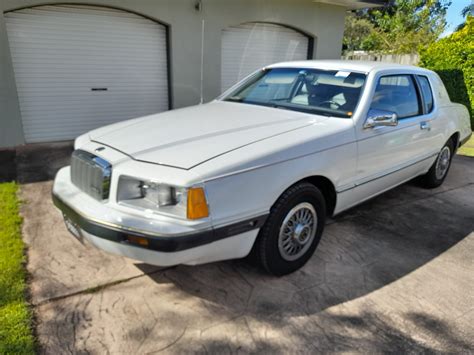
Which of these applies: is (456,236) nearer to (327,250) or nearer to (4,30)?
(327,250)

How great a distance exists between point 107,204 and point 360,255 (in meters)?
2.32

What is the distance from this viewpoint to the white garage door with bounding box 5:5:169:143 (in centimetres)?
664

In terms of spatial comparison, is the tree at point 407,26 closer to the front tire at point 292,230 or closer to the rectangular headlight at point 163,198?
the front tire at point 292,230

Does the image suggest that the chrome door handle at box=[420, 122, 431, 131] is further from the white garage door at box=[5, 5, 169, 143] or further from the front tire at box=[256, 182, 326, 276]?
the white garage door at box=[5, 5, 169, 143]

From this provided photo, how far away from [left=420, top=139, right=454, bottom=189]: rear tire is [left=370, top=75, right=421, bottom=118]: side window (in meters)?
1.20

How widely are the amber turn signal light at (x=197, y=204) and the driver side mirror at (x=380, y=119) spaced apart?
1797 mm

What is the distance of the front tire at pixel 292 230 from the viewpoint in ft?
9.07

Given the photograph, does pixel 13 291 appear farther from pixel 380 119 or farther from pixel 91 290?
pixel 380 119

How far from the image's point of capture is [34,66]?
674 cm

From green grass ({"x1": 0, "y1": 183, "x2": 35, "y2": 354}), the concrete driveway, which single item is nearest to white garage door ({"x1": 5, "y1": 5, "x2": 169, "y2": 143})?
green grass ({"x1": 0, "y1": 183, "x2": 35, "y2": 354})

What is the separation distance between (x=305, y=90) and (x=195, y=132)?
4.74 ft

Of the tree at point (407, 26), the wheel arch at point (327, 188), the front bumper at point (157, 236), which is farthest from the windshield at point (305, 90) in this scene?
the tree at point (407, 26)

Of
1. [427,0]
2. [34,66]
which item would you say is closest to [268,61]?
[34,66]

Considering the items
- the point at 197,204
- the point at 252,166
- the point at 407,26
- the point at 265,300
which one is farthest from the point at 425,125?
the point at 407,26
